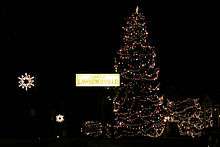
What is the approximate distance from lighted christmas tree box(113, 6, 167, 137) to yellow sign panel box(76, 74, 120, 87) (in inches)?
113

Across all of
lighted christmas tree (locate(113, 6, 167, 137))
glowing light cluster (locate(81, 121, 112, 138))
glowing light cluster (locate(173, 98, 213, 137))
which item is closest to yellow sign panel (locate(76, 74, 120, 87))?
lighted christmas tree (locate(113, 6, 167, 137))

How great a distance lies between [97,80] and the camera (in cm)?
4031

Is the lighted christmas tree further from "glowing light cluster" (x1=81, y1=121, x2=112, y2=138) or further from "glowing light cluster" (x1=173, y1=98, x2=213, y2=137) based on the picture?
"glowing light cluster" (x1=173, y1=98, x2=213, y2=137)

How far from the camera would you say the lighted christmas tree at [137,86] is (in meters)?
43.2

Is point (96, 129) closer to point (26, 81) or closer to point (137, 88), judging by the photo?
point (137, 88)

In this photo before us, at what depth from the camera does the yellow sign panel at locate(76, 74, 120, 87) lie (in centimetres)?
4031

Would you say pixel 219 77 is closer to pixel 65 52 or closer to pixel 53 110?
pixel 65 52

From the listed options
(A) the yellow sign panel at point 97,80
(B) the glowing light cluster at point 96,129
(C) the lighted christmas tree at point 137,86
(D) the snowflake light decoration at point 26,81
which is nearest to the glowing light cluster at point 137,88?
(C) the lighted christmas tree at point 137,86

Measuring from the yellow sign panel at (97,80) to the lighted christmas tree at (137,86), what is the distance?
286 cm

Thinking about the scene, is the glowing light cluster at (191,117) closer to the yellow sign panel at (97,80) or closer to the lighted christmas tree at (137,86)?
the lighted christmas tree at (137,86)

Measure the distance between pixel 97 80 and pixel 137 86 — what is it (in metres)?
4.08

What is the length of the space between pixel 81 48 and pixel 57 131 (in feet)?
121

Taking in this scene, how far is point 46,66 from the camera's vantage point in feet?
263

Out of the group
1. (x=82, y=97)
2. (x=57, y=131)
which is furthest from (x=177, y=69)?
(x=57, y=131)
